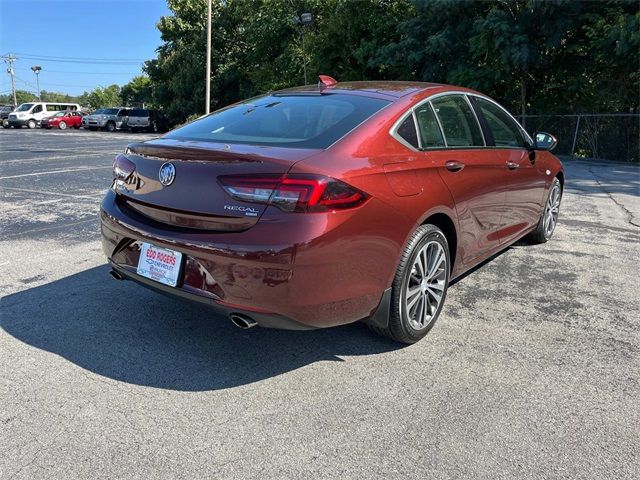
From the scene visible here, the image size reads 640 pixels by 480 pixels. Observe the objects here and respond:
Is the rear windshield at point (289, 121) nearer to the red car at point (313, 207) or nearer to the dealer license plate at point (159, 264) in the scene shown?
the red car at point (313, 207)

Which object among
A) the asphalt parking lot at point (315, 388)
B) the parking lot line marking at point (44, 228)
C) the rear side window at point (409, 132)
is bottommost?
the asphalt parking lot at point (315, 388)

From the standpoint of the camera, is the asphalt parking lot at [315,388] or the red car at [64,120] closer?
the asphalt parking lot at [315,388]

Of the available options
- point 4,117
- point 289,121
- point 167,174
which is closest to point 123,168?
point 167,174

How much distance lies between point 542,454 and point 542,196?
3.45m

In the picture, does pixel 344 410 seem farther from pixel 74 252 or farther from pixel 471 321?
pixel 74 252

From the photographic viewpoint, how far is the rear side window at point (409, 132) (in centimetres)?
316

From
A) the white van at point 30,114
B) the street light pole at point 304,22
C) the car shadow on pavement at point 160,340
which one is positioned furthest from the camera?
the white van at point 30,114

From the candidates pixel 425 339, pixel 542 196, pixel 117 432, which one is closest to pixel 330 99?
pixel 425 339

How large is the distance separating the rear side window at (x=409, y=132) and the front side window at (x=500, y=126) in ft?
3.93

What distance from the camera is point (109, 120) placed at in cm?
3797

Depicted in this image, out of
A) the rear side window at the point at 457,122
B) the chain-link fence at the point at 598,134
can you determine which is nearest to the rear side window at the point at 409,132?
the rear side window at the point at 457,122

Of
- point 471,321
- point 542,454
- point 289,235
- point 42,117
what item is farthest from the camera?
point 42,117

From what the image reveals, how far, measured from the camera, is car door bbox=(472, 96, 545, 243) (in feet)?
13.9

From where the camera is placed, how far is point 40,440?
2.28 meters
